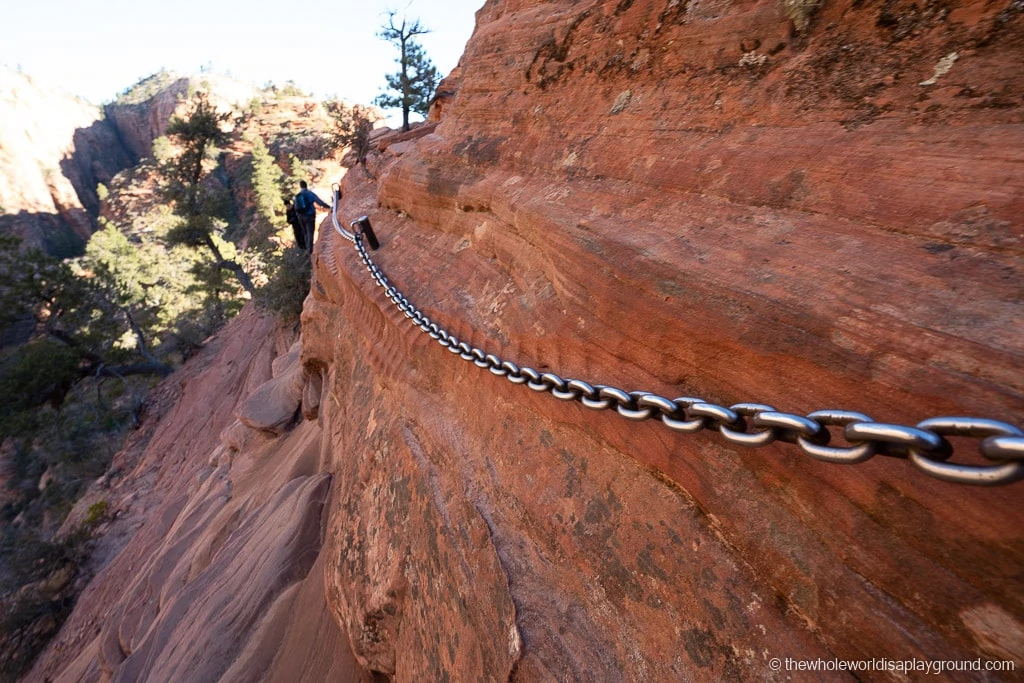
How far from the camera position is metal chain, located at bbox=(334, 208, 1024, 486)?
0.81 m

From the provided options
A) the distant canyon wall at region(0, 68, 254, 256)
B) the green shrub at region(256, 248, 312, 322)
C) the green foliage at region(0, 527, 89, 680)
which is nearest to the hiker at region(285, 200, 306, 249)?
the green shrub at region(256, 248, 312, 322)

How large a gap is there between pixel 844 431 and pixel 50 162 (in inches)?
2586

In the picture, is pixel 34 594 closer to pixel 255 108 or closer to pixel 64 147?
pixel 255 108

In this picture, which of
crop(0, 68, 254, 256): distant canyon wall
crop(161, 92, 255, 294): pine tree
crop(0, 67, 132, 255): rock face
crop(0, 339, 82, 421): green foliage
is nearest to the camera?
crop(0, 339, 82, 421): green foliage

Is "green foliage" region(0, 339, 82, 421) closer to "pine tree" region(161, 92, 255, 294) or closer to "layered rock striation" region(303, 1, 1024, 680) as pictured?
"pine tree" region(161, 92, 255, 294)

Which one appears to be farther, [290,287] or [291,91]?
[291,91]

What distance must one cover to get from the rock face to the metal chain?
51.3m

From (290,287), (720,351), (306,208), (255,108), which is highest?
(255,108)

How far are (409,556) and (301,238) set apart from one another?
1050 cm

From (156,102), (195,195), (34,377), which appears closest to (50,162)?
(156,102)

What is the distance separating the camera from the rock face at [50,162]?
39781mm

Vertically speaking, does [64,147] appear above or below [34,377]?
above

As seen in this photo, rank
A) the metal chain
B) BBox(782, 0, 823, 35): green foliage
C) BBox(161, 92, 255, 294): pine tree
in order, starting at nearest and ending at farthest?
1. the metal chain
2. BBox(782, 0, 823, 35): green foliage
3. BBox(161, 92, 255, 294): pine tree

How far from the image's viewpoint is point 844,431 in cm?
100
